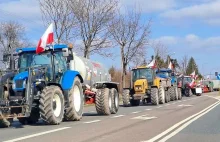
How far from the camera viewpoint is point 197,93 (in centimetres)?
4978

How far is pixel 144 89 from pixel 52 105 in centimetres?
1597

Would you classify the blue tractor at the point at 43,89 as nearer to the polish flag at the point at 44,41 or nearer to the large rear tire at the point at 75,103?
the large rear tire at the point at 75,103

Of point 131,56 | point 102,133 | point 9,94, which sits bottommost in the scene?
point 102,133

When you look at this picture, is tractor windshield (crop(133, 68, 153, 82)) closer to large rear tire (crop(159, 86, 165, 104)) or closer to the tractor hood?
large rear tire (crop(159, 86, 165, 104))

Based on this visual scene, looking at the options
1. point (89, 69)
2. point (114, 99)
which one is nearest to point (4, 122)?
point (89, 69)

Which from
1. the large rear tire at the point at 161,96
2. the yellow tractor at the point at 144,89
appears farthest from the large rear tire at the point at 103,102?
the large rear tire at the point at 161,96

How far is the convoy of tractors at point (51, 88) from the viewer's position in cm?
1345

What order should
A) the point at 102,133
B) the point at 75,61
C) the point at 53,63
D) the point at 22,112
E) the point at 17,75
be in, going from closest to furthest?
the point at 102,133
the point at 22,112
the point at 17,75
the point at 53,63
the point at 75,61

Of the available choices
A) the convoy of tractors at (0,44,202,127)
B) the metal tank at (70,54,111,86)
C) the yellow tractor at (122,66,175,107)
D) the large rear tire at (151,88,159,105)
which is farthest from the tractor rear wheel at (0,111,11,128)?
the large rear tire at (151,88,159,105)

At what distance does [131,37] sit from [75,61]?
2855cm

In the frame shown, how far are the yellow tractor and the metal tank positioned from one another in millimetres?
6533

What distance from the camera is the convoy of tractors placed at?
44.1 feet

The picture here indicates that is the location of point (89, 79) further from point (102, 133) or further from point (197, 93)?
point (197, 93)

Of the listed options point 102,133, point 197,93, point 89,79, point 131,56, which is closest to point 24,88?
point 102,133
